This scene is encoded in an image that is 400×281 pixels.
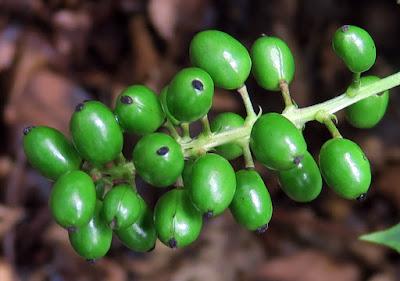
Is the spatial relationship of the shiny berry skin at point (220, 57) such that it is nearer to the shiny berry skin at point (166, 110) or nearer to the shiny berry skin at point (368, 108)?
the shiny berry skin at point (166, 110)

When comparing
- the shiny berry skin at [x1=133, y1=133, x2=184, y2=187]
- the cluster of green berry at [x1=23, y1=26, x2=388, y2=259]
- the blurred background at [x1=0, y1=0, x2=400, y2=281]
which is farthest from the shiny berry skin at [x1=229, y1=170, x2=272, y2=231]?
the blurred background at [x1=0, y1=0, x2=400, y2=281]

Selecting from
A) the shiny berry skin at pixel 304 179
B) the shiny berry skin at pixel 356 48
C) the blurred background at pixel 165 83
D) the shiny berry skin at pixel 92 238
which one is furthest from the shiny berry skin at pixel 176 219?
the blurred background at pixel 165 83

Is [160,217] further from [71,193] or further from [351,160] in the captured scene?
[351,160]

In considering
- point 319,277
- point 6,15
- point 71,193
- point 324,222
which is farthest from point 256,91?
point 71,193

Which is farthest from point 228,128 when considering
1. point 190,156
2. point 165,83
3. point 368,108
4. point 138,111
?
point 165,83

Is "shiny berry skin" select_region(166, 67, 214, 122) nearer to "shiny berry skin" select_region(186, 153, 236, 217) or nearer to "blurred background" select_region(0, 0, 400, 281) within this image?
"shiny berry skin" select_region(186, 153, 236, 217)

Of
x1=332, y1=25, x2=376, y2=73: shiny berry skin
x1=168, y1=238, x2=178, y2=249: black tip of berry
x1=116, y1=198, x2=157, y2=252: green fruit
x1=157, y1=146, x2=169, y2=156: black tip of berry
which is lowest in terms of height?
x1=116, y1=198, x2=157, y2=252: green fruit
